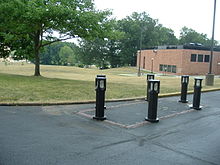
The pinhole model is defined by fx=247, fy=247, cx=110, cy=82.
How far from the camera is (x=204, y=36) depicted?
92.8 meters

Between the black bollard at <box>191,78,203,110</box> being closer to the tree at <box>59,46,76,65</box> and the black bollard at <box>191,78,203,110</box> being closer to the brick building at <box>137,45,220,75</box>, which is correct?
the brick building at <box>137,45,220,75</box>

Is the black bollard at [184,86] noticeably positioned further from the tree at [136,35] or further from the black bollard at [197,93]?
the tree at [136,35]

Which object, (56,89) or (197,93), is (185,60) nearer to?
(56,89)

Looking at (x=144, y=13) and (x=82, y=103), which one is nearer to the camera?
(x=82, y=103)

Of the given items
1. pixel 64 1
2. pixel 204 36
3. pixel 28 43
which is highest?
pixel 204 36

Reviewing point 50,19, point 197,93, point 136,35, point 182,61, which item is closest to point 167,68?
point 182,61

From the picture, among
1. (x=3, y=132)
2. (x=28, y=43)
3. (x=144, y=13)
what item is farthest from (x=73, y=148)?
(x=144, y=13)

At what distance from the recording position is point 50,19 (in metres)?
16.6

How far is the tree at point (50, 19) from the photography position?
49.9 feet

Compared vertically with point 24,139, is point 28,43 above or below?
above

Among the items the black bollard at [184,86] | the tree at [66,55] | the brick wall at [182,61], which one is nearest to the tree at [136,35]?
the brick wall at [182,61]

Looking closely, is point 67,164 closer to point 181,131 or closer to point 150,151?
point 150,151

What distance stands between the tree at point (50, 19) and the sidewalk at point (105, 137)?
32.2 ft

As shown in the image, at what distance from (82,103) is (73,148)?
4102 mm
